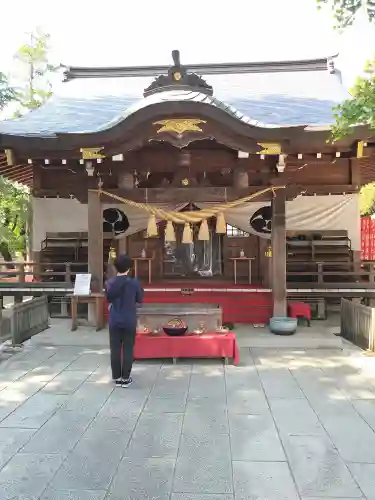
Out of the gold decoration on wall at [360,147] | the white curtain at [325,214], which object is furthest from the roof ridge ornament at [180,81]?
the white curtain at [325,214]

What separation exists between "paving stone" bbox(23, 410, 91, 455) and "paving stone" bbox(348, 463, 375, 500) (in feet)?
7.47

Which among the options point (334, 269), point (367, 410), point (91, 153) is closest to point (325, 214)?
point (334, 269)

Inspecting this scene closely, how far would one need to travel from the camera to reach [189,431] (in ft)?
13.4

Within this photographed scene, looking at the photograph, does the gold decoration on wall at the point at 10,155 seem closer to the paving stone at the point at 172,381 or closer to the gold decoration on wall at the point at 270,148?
the gold decoration on wall at the point at 270,148

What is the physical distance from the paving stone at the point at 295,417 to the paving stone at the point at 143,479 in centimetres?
128

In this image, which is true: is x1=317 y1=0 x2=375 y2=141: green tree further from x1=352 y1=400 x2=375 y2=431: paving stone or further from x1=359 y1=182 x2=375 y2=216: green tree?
x1=359 y1=182 x2=375 y2=216: green tree

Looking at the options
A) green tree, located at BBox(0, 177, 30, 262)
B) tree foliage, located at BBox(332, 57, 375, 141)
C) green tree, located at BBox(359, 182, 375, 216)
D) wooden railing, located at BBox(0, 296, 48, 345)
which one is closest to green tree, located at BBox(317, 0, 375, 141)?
tree foliage, located at BBox(332, 57, 375, 141)

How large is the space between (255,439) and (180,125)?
17.2 feet

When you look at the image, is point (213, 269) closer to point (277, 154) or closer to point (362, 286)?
point (362, 286)

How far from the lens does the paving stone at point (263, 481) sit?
3.00 meters

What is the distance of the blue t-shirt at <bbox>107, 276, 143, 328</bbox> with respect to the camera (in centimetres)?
533

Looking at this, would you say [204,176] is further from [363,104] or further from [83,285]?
[363,104]

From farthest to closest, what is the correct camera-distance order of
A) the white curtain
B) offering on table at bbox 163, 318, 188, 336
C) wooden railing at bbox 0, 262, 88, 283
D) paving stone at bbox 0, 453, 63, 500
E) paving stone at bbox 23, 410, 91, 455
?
the white curtain, wooden railing at bbox 0, 262, 88, 283, offering on table at bbox 163, 318, 188, 336, paving stone at bbox 23, 410, 91, 455, paving stone at bbox 0, 453, 63, 500

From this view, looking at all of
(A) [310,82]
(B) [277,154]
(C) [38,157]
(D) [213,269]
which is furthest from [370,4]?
(A) [310,82]
